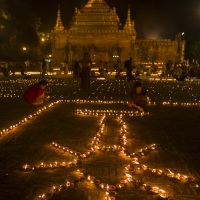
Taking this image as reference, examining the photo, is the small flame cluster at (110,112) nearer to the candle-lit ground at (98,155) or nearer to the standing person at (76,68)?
the candle-lit ground at (98,155)

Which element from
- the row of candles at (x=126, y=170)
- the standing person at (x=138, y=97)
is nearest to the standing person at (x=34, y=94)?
the standing person at (x=138, y=97)

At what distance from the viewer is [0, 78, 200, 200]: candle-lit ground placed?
524 centimetres

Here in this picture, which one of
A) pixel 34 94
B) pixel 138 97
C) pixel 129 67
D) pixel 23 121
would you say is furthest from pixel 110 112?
pixel 129 67

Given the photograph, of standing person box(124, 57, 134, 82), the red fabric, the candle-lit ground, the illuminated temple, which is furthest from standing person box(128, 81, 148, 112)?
the illuminated temple

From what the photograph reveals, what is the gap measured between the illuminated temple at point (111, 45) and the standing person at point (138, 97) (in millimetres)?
49058

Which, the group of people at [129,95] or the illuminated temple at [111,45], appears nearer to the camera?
the group of people at [129,95]

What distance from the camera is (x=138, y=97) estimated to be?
12070mm

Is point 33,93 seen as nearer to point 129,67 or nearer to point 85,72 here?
point 85,72

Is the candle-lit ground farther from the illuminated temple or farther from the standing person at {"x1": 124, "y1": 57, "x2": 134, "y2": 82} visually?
the illuminated temple

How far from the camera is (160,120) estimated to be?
11062 mm

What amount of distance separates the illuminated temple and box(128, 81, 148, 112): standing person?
4906 cm

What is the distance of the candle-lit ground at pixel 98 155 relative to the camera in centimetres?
524

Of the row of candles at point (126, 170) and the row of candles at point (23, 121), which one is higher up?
the row of candles at point (126, 170)

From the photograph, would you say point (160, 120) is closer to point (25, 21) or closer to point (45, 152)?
point (45, 152)
